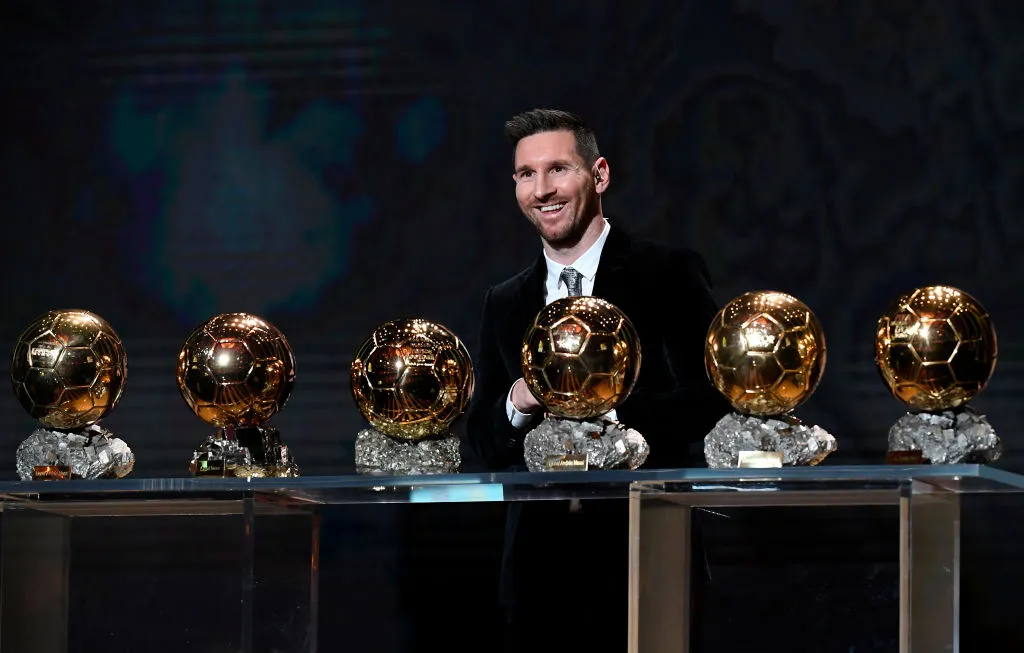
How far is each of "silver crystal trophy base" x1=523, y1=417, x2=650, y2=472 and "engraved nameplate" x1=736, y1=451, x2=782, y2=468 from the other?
0.19m

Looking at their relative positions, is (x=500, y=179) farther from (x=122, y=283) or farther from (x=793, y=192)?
(x=122, y=283)

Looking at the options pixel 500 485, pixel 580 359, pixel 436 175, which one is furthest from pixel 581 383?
pixel 436 175

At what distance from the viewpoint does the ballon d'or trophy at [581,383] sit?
7.50 ft

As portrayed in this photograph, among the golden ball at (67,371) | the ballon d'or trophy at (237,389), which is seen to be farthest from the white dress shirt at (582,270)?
the golden ball at (67,371)

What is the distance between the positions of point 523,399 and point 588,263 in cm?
54

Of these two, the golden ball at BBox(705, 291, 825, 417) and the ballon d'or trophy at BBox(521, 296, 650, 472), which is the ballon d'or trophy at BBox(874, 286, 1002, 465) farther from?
the ballon d'or trophy at BBox(521, 296, 650, 472)

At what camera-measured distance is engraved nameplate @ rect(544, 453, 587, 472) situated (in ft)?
7.36

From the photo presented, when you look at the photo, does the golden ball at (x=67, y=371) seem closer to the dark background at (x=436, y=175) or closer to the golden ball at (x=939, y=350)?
the dark background at (x=436, y=175)

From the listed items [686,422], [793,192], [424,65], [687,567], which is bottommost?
[687,567]

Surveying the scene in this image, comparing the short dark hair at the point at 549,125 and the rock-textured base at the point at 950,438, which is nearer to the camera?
the rock-textured base at the point at 950,438

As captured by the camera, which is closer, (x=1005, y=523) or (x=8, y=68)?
(x=1005, y=523)

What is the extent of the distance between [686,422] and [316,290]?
133 cm

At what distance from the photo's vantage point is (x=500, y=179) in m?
3.73

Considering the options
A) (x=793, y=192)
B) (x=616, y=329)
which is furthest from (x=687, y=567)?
(x=793, y=192)
